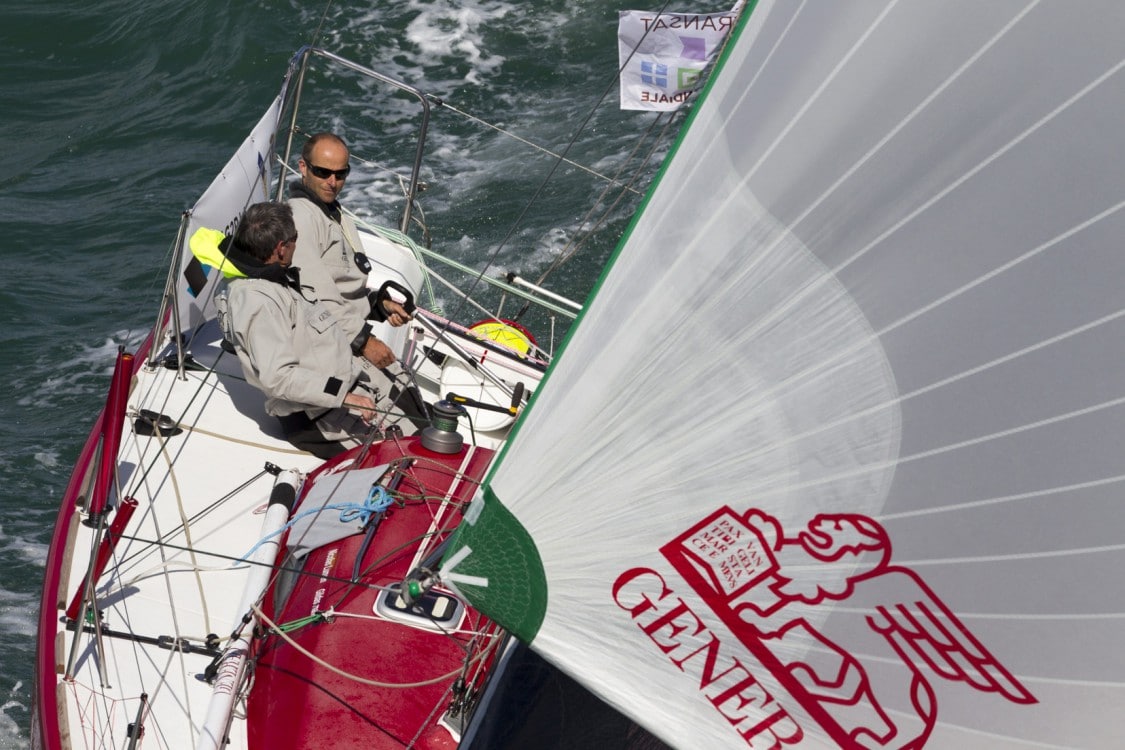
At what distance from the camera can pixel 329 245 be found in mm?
4676

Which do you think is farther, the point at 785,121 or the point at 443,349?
the point at 443,349

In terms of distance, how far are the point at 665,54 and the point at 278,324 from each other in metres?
3.08

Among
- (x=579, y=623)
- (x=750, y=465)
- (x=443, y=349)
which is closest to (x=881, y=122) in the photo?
(x=750, y=465)

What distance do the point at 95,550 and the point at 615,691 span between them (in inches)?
65.0

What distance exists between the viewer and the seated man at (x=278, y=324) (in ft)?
13.6

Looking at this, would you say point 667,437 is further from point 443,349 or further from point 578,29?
point 578,29

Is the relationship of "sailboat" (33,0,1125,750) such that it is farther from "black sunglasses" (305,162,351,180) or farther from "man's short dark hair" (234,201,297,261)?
"black sunglasses" (305,162,351,180)

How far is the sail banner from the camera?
632cm

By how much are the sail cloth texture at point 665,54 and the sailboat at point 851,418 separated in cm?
407

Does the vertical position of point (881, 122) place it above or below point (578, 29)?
below

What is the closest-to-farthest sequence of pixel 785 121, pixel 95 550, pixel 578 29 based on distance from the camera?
pixel 785 121, pixel 95 550, pixel 578 29

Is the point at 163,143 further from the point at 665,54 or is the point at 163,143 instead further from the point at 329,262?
the point at 329,262

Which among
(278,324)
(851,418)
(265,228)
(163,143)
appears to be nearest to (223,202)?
(265,228)

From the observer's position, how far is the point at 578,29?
1098 cm
